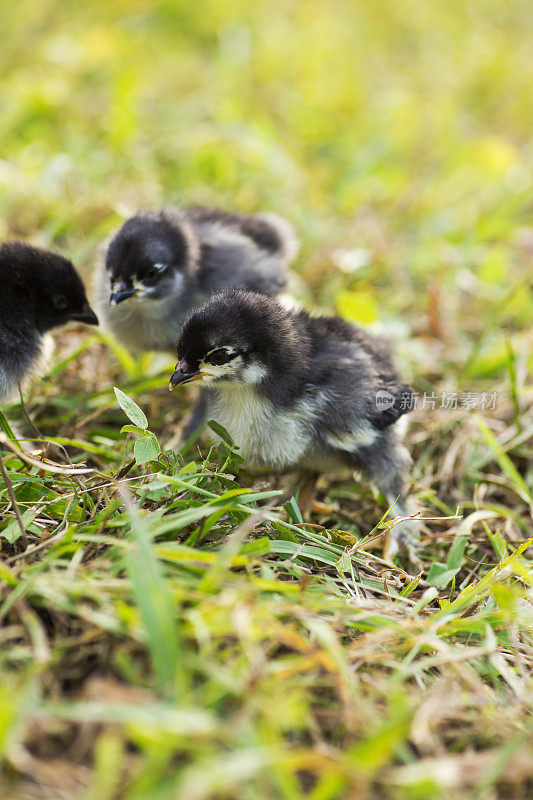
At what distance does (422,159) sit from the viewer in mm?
5082

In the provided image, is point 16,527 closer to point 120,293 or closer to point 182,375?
point 182,375

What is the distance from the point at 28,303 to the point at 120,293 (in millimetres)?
343

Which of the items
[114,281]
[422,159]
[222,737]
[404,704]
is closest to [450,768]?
[404,704]

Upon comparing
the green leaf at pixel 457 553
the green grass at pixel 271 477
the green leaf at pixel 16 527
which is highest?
the green grass at pixel 271 477

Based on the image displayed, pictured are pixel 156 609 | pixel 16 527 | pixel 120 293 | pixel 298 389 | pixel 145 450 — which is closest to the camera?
pixel 156 609

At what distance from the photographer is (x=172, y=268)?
270 centimetres

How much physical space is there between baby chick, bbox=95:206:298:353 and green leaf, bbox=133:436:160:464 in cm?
72

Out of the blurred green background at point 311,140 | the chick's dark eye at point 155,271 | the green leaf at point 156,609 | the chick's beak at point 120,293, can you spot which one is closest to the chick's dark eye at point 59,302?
the chick's beak at point 120,293

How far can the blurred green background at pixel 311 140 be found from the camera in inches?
144

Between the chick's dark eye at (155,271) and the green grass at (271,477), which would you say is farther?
the chick's dark eye at (155,271)

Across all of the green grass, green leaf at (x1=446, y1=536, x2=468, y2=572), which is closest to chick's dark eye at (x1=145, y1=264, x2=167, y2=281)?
the green grass

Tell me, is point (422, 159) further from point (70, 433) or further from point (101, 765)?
point (101, 765)

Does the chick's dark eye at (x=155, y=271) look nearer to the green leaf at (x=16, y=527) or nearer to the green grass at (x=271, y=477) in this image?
the green grass at (x=271, y=477)

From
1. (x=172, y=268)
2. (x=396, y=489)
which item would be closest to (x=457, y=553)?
(x=396, y=489)
